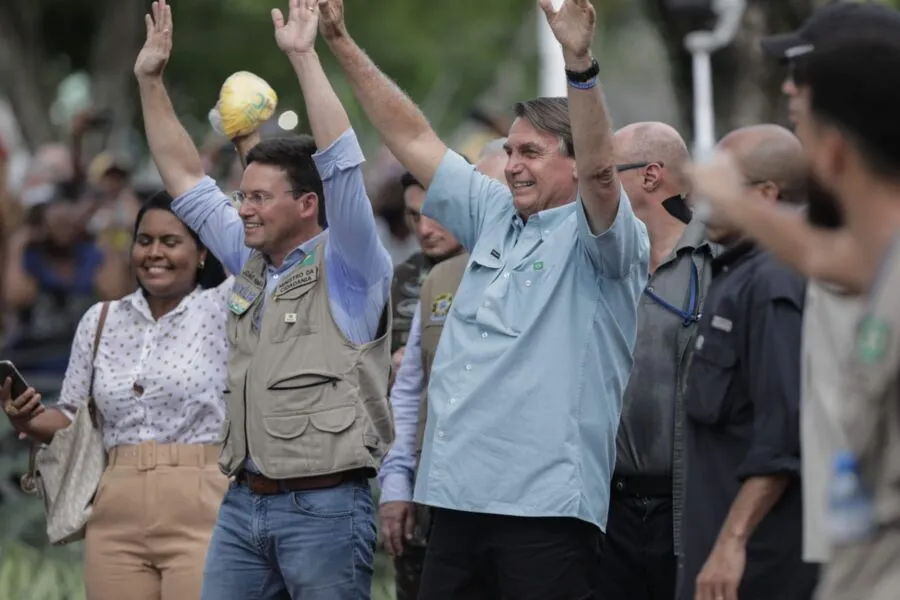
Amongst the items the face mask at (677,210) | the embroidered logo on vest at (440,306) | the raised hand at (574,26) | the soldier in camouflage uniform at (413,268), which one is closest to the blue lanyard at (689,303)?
the face mask at (677,210)

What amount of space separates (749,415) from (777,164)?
2.58 ft

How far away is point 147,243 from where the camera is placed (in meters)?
7.33

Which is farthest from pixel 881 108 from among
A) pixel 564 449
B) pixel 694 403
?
pixel 564 449

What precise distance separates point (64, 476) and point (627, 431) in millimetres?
2319

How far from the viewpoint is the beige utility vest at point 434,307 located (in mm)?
7387

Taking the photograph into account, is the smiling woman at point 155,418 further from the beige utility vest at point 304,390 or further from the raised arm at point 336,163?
the raised arm at point 336,163

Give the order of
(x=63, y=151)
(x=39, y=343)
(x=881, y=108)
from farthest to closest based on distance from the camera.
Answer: (x=63, y=151) → (x=39, y=343) → (x=881, y=108)

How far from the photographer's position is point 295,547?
20.5ft

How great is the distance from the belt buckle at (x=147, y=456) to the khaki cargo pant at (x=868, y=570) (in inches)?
147

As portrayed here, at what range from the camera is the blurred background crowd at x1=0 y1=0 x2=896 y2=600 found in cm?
1260

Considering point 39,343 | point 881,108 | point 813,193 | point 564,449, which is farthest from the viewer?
point 39,343

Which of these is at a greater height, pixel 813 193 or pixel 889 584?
pixel 813 193

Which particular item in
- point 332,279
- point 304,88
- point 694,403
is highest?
point 304,88

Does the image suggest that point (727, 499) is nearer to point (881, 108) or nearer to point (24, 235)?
point (881, 108)
